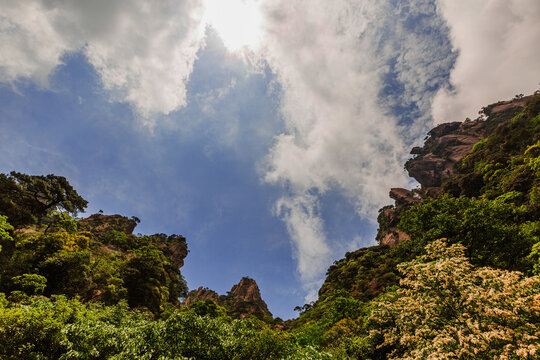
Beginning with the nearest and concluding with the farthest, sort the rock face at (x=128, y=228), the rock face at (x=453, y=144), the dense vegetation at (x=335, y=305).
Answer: the dense vegetation at (x=335, y=305), the rock face at (x=128, y=228), the rock face at (x=453, y=144)

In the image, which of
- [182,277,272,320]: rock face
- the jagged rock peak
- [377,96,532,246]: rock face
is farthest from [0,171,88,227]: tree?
[377,96,532,246]: rock face

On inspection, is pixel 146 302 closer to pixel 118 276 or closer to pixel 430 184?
pixel 118 276

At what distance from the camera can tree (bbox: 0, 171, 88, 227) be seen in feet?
72.6

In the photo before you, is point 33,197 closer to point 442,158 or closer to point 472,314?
point 472,314

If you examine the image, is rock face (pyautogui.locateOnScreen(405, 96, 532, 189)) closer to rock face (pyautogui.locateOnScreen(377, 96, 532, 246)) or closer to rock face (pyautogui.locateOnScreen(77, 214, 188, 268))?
rock face (pyautogui.locateOnScreen(377, 96, 532, 246))

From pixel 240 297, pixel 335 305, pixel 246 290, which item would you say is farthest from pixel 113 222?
pixel 335 305

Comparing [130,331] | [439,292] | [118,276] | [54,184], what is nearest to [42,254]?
[118,276]

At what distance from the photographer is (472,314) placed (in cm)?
804

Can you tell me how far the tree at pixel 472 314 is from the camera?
20.8ft

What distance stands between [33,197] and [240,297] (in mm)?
75929

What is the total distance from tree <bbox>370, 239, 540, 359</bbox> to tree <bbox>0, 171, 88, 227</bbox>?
3601 centimetres

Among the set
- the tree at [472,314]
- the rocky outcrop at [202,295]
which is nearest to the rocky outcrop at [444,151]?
the tree at [472,314]

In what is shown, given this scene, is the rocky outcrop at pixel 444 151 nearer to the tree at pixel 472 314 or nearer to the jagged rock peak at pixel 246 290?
the jagged rock peak at pixel 246 290

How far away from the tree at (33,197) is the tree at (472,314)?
36.0 m
